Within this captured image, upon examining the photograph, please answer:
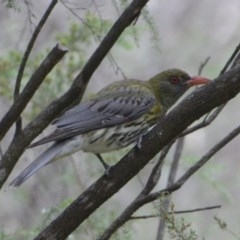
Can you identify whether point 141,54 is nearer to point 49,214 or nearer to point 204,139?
point 204,139

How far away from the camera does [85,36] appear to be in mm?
5363

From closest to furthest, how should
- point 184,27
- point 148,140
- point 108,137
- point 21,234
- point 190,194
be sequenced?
point 148,140 → point 21,234 → point 108,137 → point 190,194 → point 184,27

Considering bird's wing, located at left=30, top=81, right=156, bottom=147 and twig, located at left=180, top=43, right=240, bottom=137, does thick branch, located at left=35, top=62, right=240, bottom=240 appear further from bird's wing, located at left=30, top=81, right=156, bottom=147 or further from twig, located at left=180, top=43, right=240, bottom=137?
bird's wing, located at left=30, top=81, right=156, bottom=147

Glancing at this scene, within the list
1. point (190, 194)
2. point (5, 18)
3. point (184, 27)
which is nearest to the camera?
point (5, 18)

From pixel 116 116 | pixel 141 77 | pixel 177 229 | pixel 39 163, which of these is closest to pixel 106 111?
pixel 116 116

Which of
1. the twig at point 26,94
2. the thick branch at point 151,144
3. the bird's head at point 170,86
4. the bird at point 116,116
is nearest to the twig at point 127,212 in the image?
the thick branch at point 151,144

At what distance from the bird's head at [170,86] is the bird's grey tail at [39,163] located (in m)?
1.19

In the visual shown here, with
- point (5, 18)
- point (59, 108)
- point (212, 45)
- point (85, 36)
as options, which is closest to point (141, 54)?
point (212, 45)

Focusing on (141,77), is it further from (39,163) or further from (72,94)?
(72,94)

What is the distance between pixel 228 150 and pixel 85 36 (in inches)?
181

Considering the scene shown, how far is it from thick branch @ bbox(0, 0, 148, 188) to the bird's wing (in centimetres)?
88

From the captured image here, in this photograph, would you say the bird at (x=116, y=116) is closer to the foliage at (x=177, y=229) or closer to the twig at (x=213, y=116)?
the twig at (x=213, y=116)

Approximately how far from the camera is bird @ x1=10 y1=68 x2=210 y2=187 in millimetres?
3982

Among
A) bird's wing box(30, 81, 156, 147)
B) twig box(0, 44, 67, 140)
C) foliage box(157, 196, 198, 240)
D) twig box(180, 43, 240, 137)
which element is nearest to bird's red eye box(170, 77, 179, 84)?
bird's wing box(30, 81, 156, 147)
